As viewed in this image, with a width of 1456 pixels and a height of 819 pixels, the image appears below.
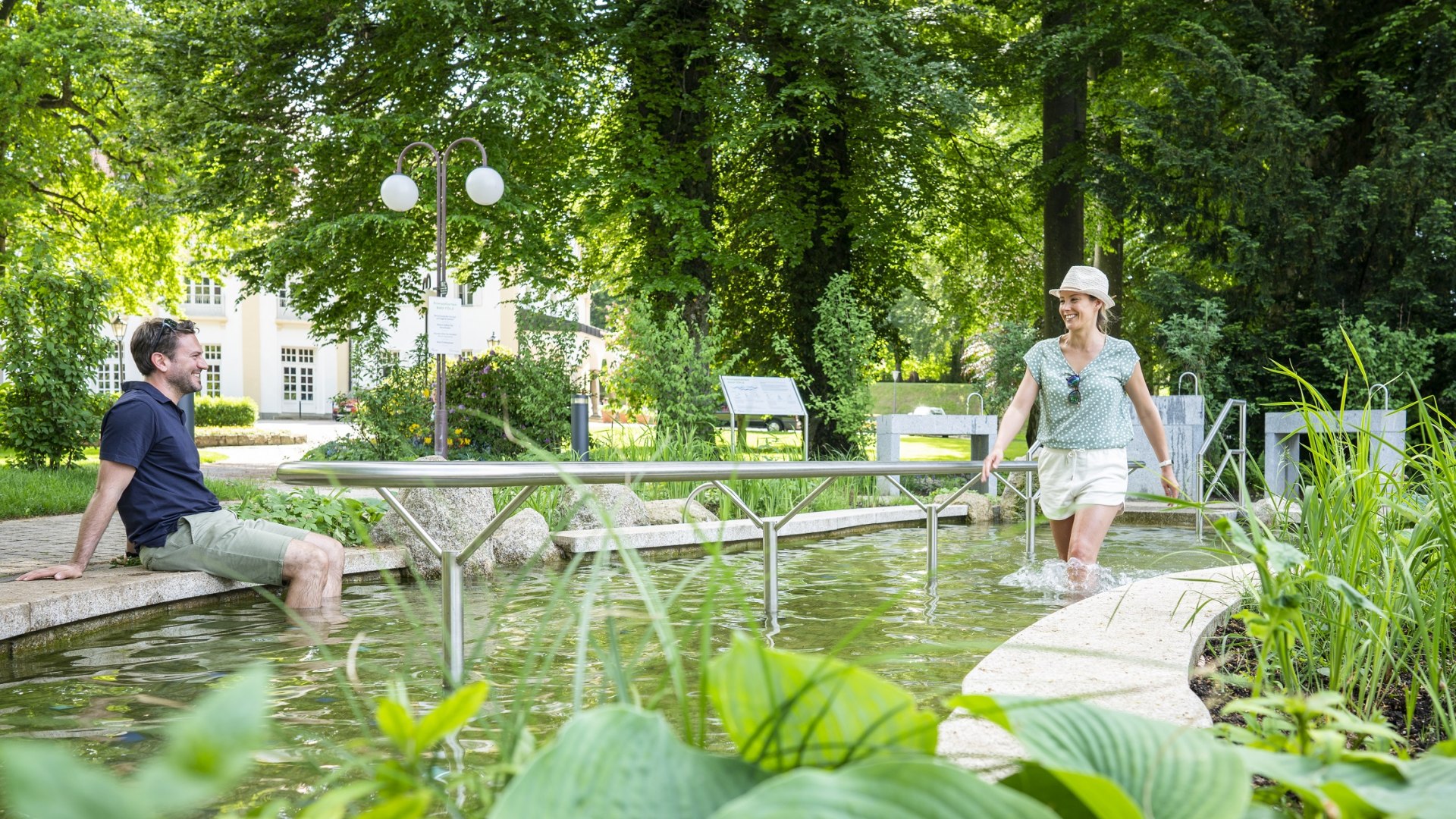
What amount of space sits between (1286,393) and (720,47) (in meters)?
9.51

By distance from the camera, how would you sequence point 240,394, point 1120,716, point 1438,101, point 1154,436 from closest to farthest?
point 1120,716 < point 1154,436 < point 1438,101 < point 240,394

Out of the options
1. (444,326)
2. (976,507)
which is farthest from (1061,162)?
(444,326)

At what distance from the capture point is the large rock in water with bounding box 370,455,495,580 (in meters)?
7.07

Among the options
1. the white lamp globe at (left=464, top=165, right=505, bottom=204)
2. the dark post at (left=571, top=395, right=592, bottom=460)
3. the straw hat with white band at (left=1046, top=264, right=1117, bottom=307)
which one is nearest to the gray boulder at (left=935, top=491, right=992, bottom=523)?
the dark post at (left=571, top=395, right=592, bottom=460)

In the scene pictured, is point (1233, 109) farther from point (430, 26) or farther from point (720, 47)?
point (430, 26)

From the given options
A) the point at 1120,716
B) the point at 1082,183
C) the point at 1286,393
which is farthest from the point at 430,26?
the point at 1120,716

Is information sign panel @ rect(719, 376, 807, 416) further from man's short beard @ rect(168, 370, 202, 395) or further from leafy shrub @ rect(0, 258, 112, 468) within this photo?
leafy shrub @ rect(0, 258, 112, 468)

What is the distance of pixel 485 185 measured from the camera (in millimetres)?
12484

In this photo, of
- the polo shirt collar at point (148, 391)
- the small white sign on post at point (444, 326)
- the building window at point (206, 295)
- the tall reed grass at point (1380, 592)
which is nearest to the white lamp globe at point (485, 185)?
the small white sign on post at point (444, 326)

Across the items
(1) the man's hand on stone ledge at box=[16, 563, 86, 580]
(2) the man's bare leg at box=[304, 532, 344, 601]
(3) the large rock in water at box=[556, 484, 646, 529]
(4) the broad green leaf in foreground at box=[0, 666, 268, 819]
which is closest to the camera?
(4) the broad green leaf in foreground at box=[0, 666, 268, 819]

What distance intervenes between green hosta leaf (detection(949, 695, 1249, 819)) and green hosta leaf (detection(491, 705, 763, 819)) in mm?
242

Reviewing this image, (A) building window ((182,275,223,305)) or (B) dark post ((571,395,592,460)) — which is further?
(A) building window ((182,275,223,305))

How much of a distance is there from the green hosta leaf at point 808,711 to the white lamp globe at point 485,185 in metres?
12.0

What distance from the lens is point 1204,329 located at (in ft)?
47.7
